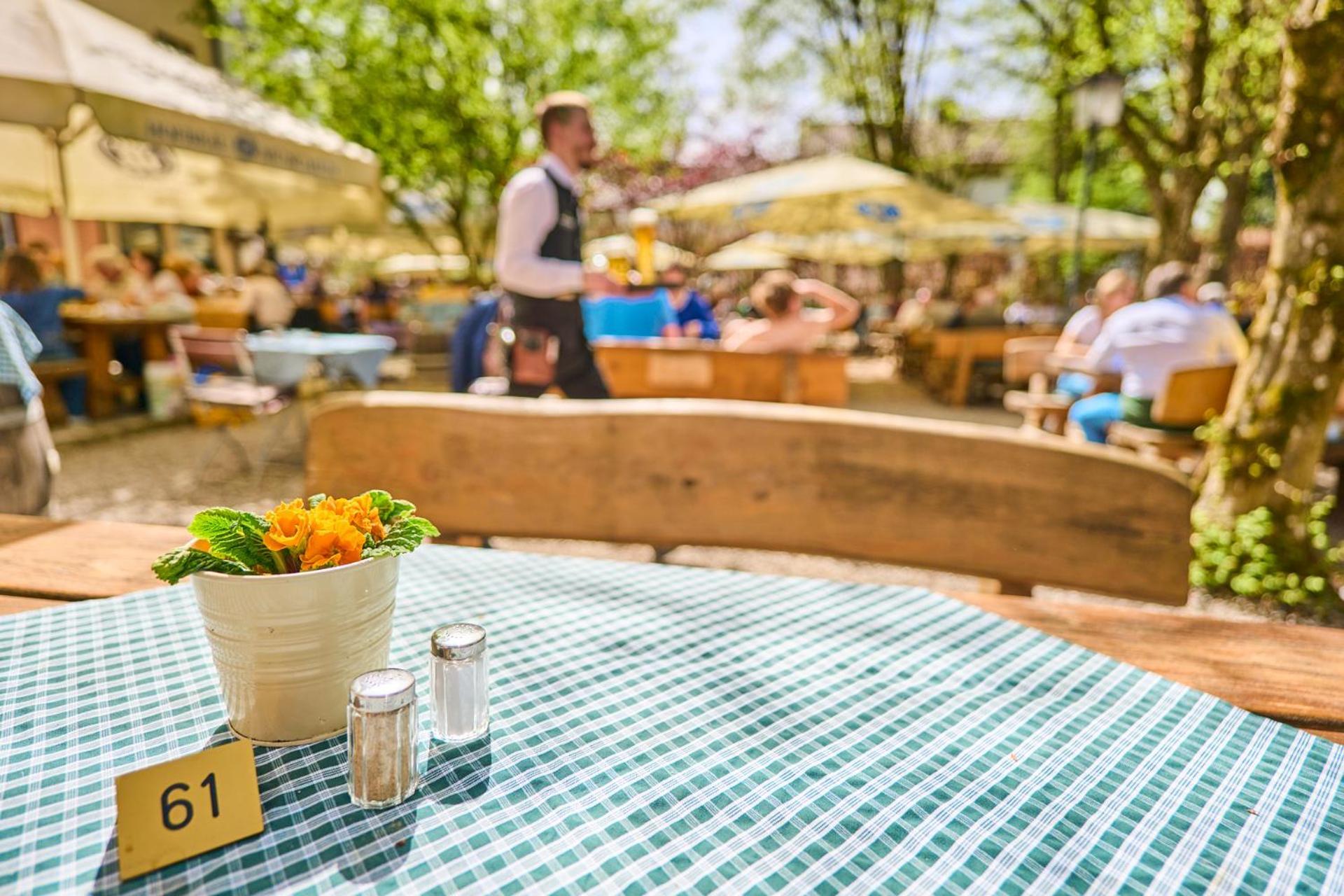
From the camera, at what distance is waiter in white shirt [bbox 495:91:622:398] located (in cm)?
293

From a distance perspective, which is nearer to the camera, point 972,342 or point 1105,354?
point 1105,354

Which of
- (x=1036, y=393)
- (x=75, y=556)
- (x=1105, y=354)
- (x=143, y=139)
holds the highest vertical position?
(x=143, y=139)

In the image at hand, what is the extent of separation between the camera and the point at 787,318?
531 centimetres

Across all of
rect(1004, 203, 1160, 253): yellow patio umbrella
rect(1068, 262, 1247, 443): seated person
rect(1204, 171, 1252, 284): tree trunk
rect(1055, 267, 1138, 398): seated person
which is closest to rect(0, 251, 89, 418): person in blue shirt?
rect(1068, 262, 1247, 443): seated person

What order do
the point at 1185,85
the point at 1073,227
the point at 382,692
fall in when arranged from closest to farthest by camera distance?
1. the point at 382,692
2. the point at 1185,85
3. the point at 1073,227

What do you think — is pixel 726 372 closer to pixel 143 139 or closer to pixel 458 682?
pixel 143 139

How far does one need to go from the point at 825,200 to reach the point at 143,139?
5866 mm

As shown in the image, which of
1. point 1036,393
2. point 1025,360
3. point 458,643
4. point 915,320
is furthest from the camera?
point 915,320

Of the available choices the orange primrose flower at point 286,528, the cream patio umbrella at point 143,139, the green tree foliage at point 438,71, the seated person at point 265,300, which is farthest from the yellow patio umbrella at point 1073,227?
the orange primrose flower at point 286,528

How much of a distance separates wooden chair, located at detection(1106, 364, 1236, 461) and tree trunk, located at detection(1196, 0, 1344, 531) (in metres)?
0.16

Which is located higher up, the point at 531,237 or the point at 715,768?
the point at 531,237

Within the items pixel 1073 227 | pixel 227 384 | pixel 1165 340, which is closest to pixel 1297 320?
pixel 1165 340

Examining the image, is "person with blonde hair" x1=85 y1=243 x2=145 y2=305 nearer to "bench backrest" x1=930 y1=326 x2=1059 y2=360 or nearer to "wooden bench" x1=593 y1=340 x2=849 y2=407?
"wooden bench" x1=593 y1=340 x2=849 y2=407

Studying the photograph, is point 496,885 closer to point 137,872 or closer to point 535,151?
point 137,872
